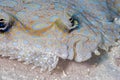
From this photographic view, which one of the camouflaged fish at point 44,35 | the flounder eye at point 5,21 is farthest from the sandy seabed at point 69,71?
the flounder eye at point 5,21

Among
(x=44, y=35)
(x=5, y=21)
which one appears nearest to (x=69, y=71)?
(x=44, y=35)

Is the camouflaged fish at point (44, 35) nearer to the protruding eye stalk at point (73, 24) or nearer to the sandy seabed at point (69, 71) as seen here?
the protruding eye stalk at point (73, 24)

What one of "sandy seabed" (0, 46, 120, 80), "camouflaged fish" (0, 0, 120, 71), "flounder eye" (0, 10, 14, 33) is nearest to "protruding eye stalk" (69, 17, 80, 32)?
"camouflaged fish" (0, 0, 120, 71)

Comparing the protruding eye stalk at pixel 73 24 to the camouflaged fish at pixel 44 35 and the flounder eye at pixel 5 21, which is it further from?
the flounder eye at pixel 5 21

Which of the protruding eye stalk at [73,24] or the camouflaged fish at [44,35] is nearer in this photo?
the camouflaged fish at [44,35]

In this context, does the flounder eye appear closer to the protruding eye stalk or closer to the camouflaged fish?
the camouflaged fish

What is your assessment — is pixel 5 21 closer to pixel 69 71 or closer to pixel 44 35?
pixel 44 35

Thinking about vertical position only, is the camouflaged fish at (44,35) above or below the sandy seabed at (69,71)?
above

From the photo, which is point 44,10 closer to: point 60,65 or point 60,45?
point 60,45

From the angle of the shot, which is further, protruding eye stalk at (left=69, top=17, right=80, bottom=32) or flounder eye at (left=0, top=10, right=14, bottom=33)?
protruding eye stalk at (left=69, top=17, right=80, bottom=32)
